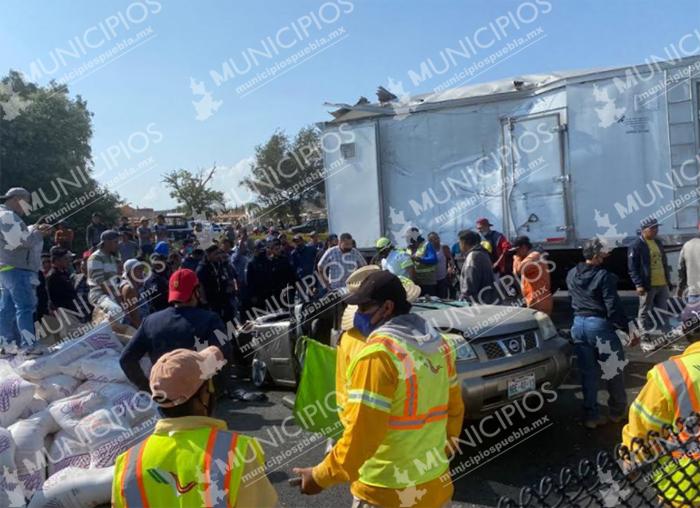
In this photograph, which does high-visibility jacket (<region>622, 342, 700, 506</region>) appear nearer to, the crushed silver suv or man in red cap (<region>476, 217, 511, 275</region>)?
the crushed silver suv

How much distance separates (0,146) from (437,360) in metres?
25.2

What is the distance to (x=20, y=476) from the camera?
4.02 metres

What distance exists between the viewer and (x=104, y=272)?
294 inches

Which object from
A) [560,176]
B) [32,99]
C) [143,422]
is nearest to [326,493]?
[143,422]

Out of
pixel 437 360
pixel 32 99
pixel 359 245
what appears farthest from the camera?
pixel 32 99

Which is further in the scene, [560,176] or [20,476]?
[560,176]

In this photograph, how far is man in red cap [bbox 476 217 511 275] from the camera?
8758mm

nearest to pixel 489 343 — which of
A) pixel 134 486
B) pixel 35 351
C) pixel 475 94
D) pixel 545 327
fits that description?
pixel 545 327

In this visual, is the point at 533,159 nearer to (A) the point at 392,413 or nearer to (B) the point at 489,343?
(B) the point at 489,343

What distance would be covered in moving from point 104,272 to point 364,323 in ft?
19.0

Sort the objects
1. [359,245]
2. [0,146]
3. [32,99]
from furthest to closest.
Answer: [32,99], [0,146], [359,245]

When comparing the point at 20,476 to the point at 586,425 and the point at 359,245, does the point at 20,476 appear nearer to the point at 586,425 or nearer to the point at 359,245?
the point at 586,425

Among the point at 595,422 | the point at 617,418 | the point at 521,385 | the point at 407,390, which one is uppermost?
the point at 407,390

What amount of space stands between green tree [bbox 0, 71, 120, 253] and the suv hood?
19.2m
